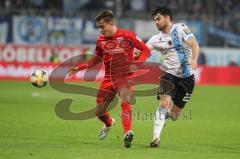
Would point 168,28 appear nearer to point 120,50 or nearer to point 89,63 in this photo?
point 120,50

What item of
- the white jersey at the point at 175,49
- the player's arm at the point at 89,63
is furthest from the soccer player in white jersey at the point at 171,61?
the player's arm at the point at 89,63

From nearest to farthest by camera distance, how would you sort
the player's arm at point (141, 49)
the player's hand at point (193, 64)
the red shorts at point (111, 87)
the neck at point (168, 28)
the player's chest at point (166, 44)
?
the player's hand at point (193, 64) → the player's arm at point (141, 49) → the red shorts at point (111, 87) → the neck at point (168, 28) → the player's chest at point (166, 44)

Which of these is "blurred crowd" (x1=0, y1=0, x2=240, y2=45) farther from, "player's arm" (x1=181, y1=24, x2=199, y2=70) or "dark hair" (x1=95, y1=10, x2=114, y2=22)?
"dark hair" (x1=95, y1=10, x2=114, y2=22)

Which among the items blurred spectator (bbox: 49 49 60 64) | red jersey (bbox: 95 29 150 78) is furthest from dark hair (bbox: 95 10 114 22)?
blurred spectator (bbox: 49 49 60 64)

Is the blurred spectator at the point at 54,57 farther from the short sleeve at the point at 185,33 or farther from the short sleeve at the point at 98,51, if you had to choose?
the short sleeve at the point at 185,33

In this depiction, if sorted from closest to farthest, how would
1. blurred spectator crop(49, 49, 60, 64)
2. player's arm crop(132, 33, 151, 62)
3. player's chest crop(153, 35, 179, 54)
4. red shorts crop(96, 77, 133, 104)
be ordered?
player's arm crop(132, 33, 151, 62)
red shorts crop(96, 77, 133, 104)
player's chest crop(153, 35, 179, 54)
blurred spectator crop(49, 49, 60, 64)

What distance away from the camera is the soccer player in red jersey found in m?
10.9

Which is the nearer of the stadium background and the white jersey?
the white jersey

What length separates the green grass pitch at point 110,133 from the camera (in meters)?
10.4

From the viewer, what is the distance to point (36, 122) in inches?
607

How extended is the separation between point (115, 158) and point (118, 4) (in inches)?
922

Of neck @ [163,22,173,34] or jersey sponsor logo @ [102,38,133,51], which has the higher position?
neck @ [163,22,173,34]

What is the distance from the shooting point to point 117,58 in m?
11.3

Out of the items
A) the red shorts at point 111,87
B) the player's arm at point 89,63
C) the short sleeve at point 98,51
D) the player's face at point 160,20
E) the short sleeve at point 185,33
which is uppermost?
the player's face at point 160,20
